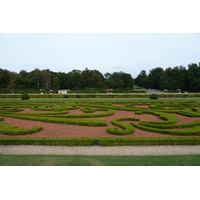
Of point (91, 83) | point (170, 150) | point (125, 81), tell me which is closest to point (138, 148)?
point (170, 150)

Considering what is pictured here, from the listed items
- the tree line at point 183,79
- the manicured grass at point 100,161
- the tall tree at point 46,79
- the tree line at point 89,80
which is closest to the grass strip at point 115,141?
the manicured grass at point 100,161

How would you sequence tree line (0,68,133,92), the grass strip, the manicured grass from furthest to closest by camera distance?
tree line (0,68,133,92), the grass strip, the manicured grass

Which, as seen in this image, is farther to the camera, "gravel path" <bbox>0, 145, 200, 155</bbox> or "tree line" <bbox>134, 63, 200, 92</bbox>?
"tree line" <bbox>134, 63, 200, 92</bbox>

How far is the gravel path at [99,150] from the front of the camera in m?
5.75

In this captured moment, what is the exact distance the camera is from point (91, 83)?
58.5 meters

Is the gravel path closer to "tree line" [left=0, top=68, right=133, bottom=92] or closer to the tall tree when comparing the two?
"tree line" [left=0, top=68, right=133, bottom=92]

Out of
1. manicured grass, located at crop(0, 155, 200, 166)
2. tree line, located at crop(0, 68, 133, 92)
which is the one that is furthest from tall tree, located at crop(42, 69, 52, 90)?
manicured grass, located at crop(0, 155, 200, 166)

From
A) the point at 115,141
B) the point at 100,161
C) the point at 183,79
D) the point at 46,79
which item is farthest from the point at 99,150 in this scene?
the point at 183,79

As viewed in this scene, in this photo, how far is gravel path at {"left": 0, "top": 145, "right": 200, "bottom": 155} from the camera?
5750mm

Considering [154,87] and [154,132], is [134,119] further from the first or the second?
[154,87]

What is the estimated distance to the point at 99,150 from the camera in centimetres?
597

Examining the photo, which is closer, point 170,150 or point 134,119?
point 170,150

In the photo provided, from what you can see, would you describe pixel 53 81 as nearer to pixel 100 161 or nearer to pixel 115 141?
pixel 115 141

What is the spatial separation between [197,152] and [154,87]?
82903mm
